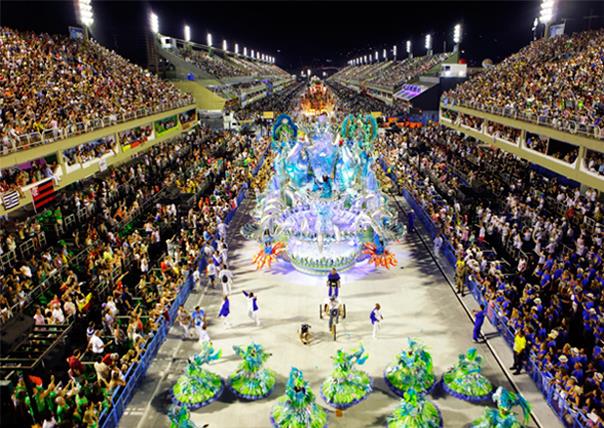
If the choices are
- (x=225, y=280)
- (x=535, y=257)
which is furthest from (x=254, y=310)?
(x=535, y=257)

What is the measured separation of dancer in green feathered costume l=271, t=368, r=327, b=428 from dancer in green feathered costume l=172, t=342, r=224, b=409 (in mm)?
1871

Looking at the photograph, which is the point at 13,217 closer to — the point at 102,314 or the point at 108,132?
the point at 108,132

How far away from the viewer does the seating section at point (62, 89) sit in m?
22.8

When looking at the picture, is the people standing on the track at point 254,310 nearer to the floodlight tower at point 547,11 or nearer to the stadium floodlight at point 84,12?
the stadium floodlight at point 84,12

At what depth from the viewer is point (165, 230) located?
21.5 m

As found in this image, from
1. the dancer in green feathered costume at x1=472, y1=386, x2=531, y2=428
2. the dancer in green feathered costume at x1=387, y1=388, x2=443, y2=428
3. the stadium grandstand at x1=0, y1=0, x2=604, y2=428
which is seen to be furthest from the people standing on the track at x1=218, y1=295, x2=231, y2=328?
the dancer in green feathered costume at x1=472, y1=386, x2=531, y2=428

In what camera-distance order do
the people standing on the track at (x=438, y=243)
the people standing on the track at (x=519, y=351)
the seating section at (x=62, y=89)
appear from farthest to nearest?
1. the seating section at (x=62, y=89)
2. the people standing on the track at (x=438, y=243)
3. the people standing on the track at (x=519, y=351)

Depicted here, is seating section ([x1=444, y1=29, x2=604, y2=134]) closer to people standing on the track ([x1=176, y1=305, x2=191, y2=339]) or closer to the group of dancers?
the group of dancers

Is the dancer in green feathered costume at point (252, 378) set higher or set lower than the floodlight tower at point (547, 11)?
lower

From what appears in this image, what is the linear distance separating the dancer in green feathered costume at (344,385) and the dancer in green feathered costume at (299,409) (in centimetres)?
81

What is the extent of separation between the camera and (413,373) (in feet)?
36.4

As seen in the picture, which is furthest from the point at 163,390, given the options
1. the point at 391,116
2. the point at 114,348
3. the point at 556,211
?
the point at 391,116

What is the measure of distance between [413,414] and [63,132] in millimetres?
20904

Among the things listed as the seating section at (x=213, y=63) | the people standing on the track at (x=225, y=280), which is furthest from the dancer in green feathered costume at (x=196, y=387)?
the seating section at (x=213, y=63)
